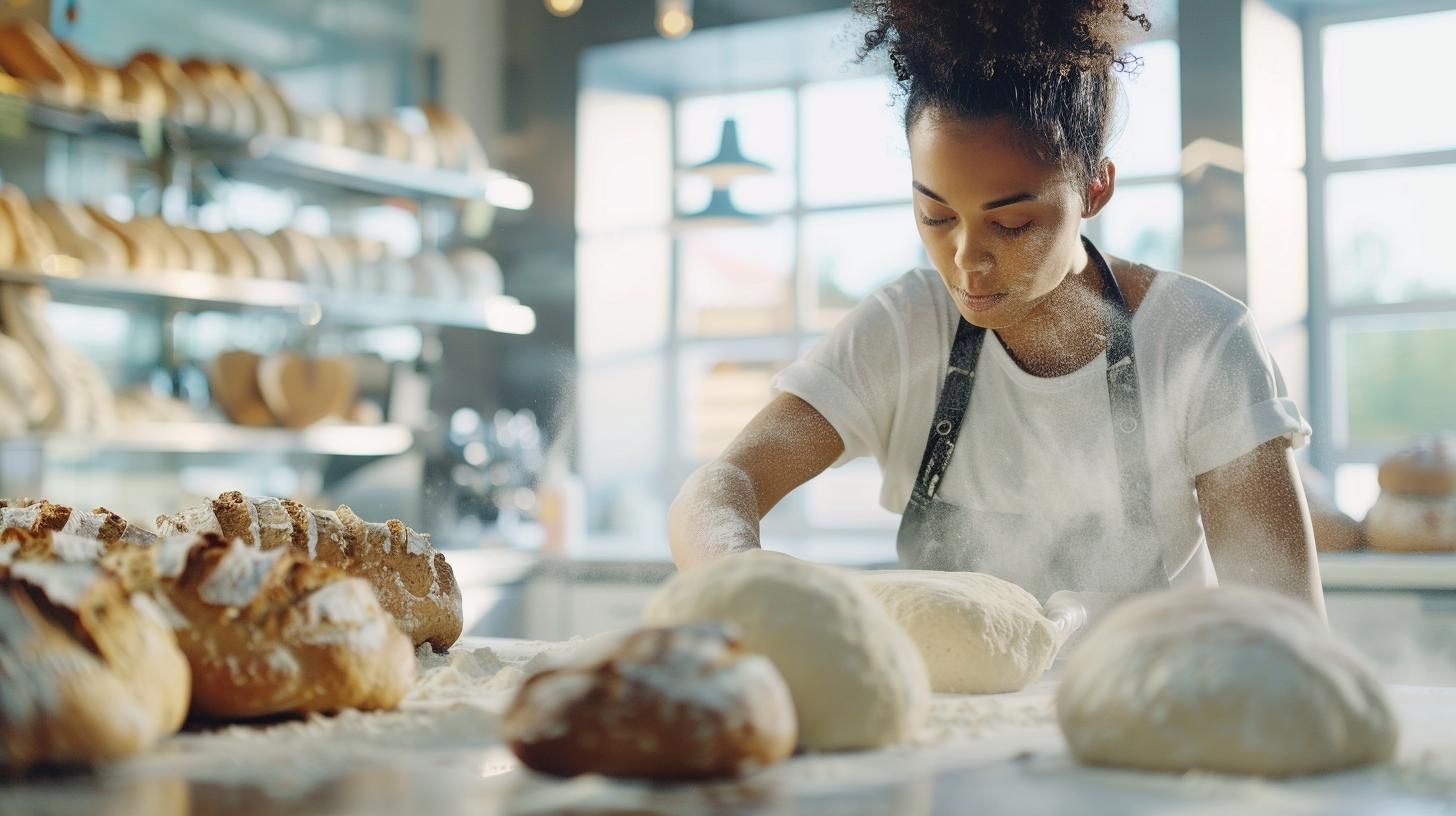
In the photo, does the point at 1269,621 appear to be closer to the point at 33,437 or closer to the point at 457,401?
the point at 33,437

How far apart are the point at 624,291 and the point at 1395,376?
304cm

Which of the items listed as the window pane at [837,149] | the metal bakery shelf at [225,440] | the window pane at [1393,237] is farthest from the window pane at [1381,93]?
the metal bakery shelf at [225,440]

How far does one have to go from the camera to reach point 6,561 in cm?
79

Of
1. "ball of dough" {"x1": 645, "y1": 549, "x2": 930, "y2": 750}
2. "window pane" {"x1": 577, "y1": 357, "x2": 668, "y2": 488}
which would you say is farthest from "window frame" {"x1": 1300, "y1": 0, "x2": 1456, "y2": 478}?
"ball of dough" {"x1": 645, "y1": 549, "x2": 930, "y2": 750}

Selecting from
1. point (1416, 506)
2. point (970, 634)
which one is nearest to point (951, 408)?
point (970, 634)

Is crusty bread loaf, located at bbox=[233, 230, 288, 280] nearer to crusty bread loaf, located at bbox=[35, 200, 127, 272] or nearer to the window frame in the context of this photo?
crusty bread loaf, located at bbox=[35, 200, 127, 272]

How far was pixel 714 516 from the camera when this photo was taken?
1.50m

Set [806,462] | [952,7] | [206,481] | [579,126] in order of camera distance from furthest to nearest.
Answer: [579,126]
[206,481]
[806,462]
[952,7]

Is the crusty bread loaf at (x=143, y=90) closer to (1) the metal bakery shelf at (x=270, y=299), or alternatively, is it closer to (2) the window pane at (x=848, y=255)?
(1) the metal bakery shelf at (x=270, y=299)

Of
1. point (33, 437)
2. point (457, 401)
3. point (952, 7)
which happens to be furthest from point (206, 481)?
point (952, 7)

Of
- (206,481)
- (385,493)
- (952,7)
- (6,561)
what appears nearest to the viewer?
(6,561)

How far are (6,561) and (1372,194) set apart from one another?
4648mm

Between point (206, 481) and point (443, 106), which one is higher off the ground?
point (443, 106)

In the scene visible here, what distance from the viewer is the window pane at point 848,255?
5266 millimetres
